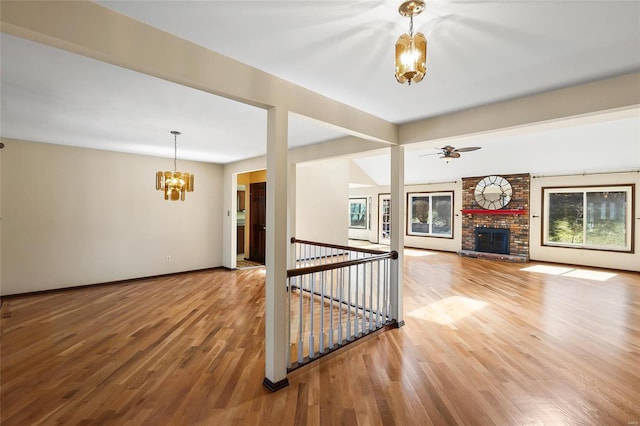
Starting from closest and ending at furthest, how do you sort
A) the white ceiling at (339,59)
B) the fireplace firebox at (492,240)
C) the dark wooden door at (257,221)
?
the white ceiling at (339,59), the dark wooden door at (257,221), the fireplace firebox at (492,240)

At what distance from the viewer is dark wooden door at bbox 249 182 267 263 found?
300 inches

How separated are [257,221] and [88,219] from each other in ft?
11.5

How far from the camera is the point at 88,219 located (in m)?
5.14

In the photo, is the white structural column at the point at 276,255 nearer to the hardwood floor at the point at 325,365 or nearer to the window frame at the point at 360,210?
the hardwood floor at the point at 325,365

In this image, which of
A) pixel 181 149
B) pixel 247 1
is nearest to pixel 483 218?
pixel 181 149

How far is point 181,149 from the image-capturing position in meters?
5.20

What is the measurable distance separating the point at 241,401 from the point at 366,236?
10.4 meters

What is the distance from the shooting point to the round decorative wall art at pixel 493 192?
8227 millimetres

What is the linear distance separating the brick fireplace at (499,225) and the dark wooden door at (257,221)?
5844mm

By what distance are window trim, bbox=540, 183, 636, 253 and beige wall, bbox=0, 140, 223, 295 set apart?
27.5ft

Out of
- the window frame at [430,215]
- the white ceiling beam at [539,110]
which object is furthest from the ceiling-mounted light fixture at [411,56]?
the window frame at [430,215]

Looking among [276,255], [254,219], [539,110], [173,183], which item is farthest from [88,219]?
[539,110]

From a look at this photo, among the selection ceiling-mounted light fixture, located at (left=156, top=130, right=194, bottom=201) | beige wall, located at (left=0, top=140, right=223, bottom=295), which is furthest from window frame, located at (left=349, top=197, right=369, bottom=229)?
ceiling-mounted light fixture, located at (left=156, top=130, right=194, bottom=201)

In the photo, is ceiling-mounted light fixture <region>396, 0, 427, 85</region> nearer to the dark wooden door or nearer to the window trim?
the dark wooden door
